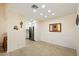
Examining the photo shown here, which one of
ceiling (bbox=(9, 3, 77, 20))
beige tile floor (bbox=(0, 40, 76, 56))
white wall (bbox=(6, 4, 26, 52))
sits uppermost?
ceiling (bbox=(9, 3, 77, 20))

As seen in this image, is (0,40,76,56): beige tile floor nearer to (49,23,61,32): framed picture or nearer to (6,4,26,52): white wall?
(6,4,26,52): white wall

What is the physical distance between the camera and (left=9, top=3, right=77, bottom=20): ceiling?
267 centimetres

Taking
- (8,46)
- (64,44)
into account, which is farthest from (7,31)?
(64,44)

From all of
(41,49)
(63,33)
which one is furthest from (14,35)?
(63,33)

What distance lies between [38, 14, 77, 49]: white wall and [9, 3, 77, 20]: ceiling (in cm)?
16

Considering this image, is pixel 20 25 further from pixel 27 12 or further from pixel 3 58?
pixel 3 58

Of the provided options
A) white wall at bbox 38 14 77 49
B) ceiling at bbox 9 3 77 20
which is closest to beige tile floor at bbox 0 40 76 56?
white wall at bbox 38 14 77 49

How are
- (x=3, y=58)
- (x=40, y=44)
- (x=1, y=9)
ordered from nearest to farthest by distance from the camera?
(x=3, y=58) → (x=1, y=9) → (x=40, y=44)

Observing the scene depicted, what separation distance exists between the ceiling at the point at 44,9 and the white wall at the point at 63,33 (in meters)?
0.16

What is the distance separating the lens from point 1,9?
2.80 m

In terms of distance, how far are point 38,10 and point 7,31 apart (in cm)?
100

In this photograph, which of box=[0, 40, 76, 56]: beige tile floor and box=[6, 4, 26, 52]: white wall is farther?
box=[6, 4, 26, 52]: white wall

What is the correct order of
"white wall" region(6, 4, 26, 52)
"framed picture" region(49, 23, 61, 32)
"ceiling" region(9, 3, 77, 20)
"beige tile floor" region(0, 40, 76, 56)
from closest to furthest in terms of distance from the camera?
1. "ceiling" region(9, 3, 77, 20)
2. "beige tile floor" region(0, 40, 76, 56)
3. "white wall" region(6, 4, 26, 52)
4. "framed picture" region(49, 23, 61, 32)

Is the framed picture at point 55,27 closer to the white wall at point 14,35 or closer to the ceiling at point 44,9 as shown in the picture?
the ceiling at point 44,9
